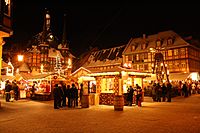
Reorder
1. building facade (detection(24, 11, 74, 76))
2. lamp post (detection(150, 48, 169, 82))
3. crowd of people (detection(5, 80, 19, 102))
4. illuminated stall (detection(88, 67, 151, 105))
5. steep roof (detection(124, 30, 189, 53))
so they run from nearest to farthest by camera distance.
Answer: illuminated stall (detection(88, 67, 151, 105)) < crowd of people (detection(5, 80, 19, 102)) < lamp post (detection(150, 48, 169, 82)) < steep roof (detection(124, 30, 189, 53)) < building facade (detection(24, 11, 74, 76))

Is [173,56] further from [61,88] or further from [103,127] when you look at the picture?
[103,127]

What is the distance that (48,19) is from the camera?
6059 centimetres

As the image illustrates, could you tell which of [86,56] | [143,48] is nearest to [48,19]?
[86,56]

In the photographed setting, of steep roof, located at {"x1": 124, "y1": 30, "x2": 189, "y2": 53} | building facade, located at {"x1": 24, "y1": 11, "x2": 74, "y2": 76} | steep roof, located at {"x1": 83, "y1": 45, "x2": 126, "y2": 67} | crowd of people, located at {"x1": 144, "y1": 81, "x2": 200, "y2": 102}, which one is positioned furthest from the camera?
steep roof, located at {"x1": 83, "y1": 45, "x2": 126, "y2": 67}

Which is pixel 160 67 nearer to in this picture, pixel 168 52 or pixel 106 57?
pixel 168 52

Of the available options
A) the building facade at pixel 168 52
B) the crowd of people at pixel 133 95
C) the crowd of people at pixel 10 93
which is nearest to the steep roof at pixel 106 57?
the building facade at pixel 168 52

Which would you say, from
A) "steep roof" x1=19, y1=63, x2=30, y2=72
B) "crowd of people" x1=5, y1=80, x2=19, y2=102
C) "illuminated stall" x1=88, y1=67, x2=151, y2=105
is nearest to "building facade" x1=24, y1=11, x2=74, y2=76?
"steep roof" x1=19, y1=63, x2=30, y2=72

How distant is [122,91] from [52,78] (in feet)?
37.0

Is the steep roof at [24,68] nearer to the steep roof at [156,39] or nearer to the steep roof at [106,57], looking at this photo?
the steep roof at [106,57]

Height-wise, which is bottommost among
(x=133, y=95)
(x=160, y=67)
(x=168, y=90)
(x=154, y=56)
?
(x=133, y=95)

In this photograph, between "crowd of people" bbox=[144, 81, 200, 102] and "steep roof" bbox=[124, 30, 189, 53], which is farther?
"steep roof" bbox=[124, 30, 189, 53]

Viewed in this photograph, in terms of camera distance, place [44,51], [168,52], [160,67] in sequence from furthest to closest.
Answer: [44,51] → [168,52] → [160,67]

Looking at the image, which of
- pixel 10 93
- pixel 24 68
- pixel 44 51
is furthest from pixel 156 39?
pixel 10 93

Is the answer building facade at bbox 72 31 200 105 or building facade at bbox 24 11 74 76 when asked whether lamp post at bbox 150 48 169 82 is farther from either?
building facade at bbox 24 11 74 76
